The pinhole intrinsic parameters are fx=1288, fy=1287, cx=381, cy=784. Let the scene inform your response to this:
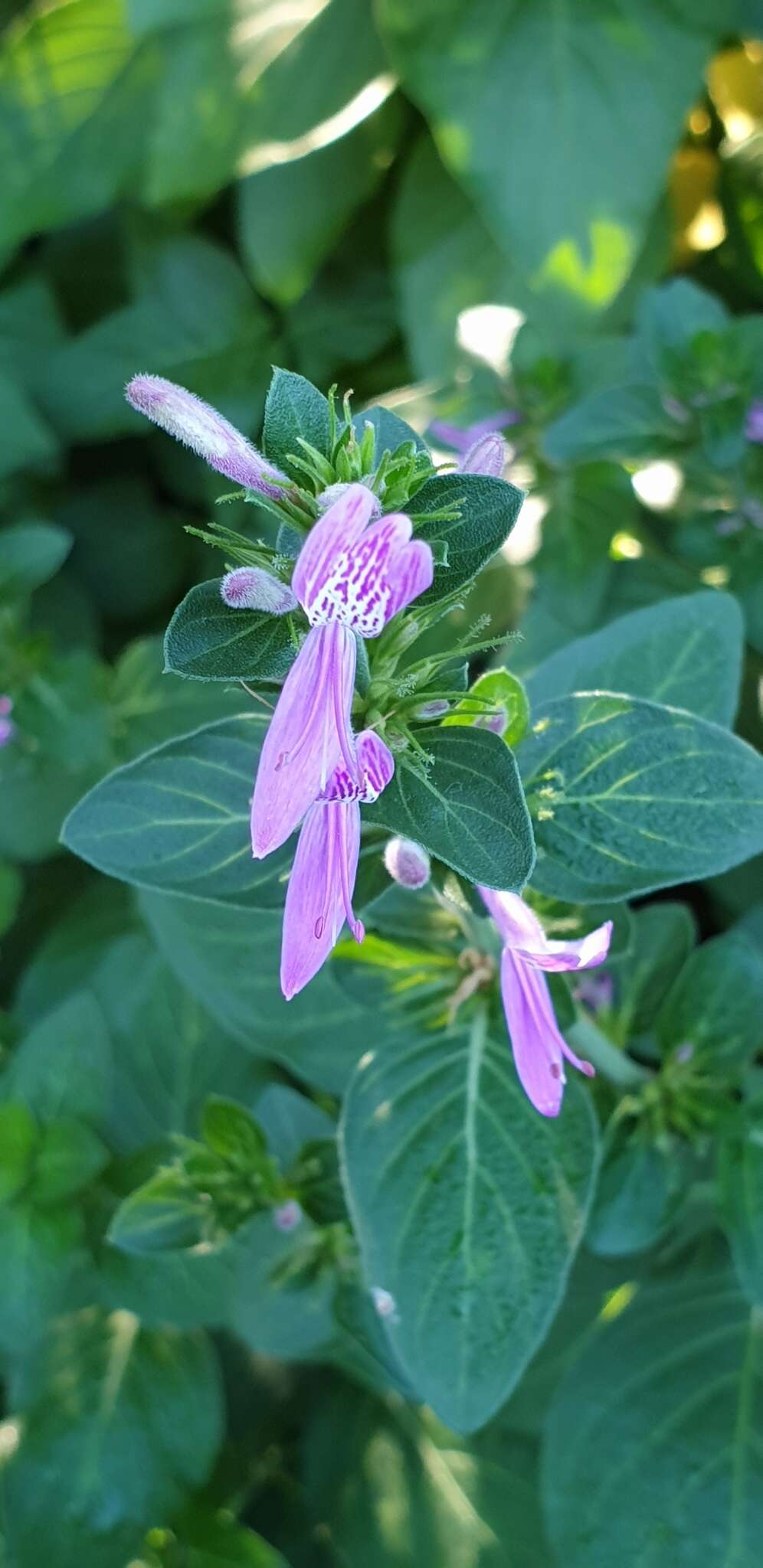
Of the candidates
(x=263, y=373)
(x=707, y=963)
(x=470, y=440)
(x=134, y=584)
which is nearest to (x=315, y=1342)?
(x=707, y=963)

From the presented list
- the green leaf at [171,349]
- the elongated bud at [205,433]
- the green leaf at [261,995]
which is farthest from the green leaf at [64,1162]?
the green leaf at [171,349]

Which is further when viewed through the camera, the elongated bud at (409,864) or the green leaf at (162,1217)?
the green leaf at (162,1217)

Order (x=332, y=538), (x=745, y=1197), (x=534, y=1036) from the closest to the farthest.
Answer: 1. (x=332, y=538)
2. (x=534, y=1036)
3. (x=745, y=1197)

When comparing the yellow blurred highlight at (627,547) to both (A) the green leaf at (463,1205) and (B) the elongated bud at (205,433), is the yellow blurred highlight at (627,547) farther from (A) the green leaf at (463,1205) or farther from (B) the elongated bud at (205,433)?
(B) the elongated bud at (205,433)

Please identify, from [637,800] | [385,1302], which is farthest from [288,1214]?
[637,800]

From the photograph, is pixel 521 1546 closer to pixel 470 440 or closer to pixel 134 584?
pixel 470 440

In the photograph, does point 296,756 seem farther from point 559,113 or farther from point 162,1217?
point 559,113

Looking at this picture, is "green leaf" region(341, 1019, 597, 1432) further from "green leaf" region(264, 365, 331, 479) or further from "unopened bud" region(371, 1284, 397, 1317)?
"green leaf" region(264, 365, 331, 479)
